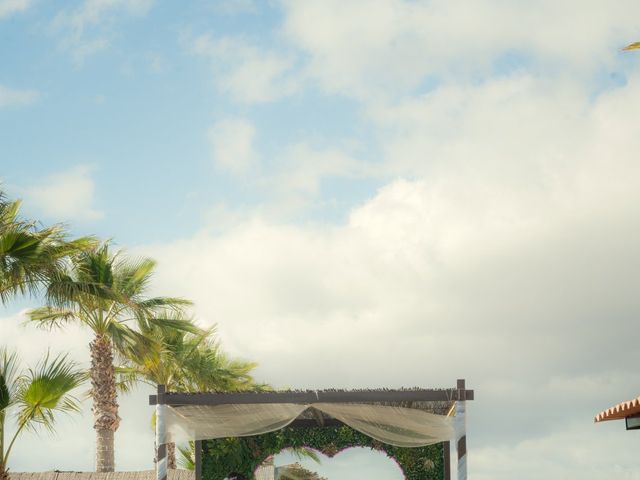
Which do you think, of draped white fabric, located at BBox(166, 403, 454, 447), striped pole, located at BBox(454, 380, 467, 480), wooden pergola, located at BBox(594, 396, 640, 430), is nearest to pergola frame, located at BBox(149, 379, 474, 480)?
striped pole, located at BBox(454, 380, 467, 480)

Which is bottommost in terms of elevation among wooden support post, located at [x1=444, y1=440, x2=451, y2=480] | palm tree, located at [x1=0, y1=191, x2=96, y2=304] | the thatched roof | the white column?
the thatched roof

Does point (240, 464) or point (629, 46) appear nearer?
point (629, 46)

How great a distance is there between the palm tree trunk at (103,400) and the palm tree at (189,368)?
158cm

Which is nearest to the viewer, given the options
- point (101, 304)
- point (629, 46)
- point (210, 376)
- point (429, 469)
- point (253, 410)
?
point (629, 46)

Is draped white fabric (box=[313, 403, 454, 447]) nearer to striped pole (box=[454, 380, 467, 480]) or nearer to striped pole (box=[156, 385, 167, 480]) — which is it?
striped pole (box=[454, 380, 467, 480])

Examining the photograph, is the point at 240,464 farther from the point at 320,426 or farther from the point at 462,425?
the point at 462,425

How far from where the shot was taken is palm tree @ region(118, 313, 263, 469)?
26.8 meters

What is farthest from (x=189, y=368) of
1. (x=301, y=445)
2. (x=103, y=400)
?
(x=301, y=445)

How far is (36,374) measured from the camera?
1480cm

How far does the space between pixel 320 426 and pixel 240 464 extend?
1525 mm

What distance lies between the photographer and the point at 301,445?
16000 millimetres

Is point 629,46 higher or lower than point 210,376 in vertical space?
higher

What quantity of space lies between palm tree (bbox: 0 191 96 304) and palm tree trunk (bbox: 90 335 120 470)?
7.56 meters

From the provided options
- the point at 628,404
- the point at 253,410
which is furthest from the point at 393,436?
the point at 628,404
